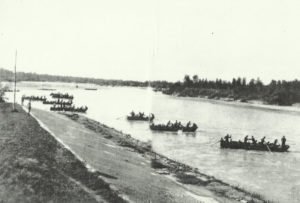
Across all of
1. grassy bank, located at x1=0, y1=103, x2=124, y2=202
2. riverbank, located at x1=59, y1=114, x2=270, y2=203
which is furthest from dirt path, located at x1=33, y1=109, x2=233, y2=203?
grassy bank, located at x1=0, y1=103, x2=124, y2=202

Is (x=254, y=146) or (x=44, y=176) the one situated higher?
(x=44, y=176)

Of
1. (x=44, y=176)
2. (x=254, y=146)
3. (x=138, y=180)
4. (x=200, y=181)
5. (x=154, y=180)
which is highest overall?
(x=44, y=176)

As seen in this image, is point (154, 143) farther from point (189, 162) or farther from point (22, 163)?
point (22, 163)

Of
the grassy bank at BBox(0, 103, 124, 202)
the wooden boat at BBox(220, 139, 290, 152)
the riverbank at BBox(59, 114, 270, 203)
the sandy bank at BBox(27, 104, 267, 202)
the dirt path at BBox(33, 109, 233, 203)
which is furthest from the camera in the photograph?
the wooden boat at BBox(220, 139, 290, 152)

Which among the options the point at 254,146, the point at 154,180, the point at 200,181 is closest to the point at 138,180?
the point at 154,180

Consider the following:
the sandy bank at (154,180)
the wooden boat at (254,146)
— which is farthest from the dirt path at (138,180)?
the wooden boat at (254,146)

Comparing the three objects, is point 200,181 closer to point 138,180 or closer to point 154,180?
point 154,180

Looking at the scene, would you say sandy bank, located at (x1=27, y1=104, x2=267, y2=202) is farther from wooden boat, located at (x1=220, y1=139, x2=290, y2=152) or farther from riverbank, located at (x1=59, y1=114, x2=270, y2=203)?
wooden boat, located at (x1=220, y1=139, x2=290, y2=152)

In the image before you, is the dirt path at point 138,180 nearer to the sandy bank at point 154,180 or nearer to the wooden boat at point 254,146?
the sandy bank at point 154,180
